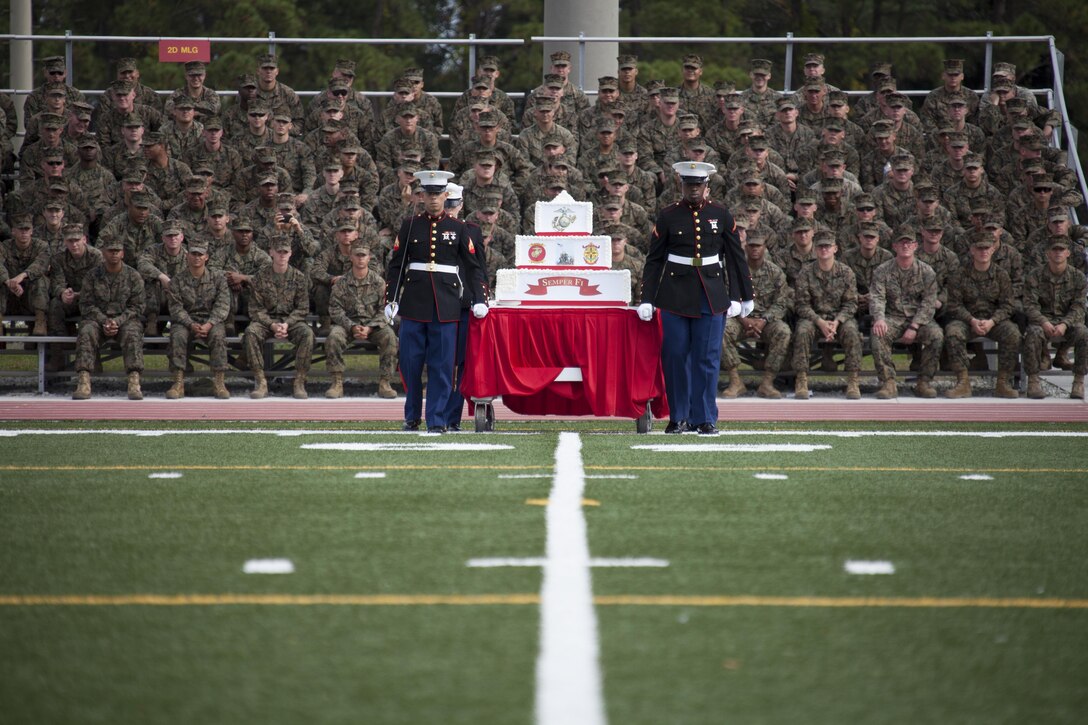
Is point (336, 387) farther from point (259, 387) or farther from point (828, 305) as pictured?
point (828, 305)

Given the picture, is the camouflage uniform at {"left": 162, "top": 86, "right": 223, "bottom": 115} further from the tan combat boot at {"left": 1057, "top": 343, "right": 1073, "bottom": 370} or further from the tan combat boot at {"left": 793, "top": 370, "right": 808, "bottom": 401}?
the tan combat boot at {"left": 1057, "top": 343, "right": 1073, "bottom": 370}

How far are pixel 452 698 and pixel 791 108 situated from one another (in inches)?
537

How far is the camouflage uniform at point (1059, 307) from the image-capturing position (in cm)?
1489

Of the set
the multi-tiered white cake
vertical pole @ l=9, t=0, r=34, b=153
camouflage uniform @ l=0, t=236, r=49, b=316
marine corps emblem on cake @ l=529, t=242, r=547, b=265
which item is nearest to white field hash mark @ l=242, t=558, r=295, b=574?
the multi-tiered white cake

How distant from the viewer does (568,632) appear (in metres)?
4.79

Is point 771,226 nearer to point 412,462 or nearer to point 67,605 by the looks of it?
point 412,462

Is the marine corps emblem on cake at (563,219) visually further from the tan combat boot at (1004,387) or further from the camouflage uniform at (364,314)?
the tan combat boot at (1004,387)

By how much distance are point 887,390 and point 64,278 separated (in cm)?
828

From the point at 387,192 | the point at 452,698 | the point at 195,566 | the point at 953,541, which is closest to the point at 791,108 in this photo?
the point at 387,192

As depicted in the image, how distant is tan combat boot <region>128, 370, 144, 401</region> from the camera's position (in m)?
14.3

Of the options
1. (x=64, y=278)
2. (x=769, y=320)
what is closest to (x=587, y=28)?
(x=769, y=320)

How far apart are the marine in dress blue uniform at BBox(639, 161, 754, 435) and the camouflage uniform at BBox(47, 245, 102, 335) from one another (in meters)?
6.52

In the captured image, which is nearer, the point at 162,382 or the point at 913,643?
the point at 913,643

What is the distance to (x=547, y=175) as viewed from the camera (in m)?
15.8
